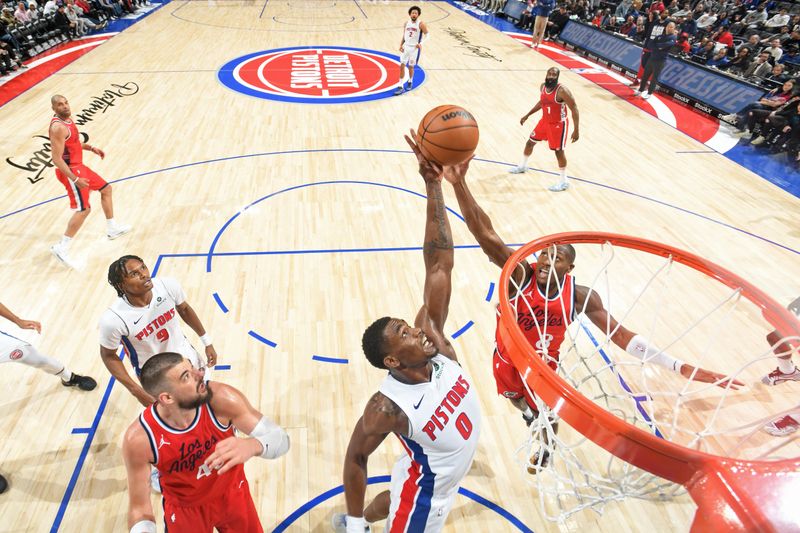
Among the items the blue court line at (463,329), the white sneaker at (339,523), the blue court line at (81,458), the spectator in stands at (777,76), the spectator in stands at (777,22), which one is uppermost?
the spectator in stands at (777,22)

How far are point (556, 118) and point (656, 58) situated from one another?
19.2 feet

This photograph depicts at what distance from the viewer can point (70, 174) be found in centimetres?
502

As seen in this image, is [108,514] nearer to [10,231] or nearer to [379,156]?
[10,231]

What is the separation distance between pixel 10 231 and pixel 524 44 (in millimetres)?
14389

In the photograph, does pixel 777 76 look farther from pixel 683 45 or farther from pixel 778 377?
pixel 778 377

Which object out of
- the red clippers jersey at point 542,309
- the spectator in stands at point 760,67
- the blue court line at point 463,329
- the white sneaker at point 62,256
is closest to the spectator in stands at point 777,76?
the spectator in stands at point 760,67

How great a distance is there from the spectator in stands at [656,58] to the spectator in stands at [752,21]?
3990mm

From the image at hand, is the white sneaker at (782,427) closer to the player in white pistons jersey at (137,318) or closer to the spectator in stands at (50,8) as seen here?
the player in white pistons jersey at (137,318)

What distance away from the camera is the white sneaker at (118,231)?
5.53 m

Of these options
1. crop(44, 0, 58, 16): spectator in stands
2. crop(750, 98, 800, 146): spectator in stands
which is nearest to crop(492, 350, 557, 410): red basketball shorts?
crop(750, 98, 800, 146): spectator in stands

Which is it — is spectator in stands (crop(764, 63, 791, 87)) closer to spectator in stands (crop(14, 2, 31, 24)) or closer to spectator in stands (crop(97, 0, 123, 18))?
spectator in stands (crop(14, 2, 31, 24))

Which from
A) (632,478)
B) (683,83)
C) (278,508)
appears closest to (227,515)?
(278,508)

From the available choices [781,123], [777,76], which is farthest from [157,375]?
[777,76]

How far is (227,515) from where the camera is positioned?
7.81ft
